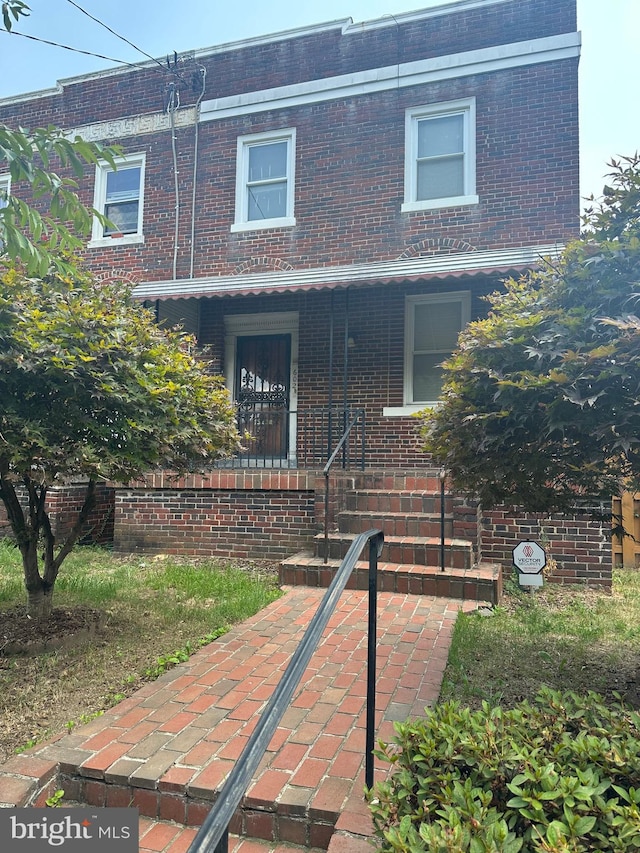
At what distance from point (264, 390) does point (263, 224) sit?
2.78 metres

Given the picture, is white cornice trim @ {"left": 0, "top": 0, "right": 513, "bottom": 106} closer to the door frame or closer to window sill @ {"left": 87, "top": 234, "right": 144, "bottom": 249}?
window sill @ {"left": 87, "top": 234, "right": 144, "bottom": 249}

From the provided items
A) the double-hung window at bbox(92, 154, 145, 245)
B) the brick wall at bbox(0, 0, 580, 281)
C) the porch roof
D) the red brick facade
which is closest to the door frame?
the red brick facade

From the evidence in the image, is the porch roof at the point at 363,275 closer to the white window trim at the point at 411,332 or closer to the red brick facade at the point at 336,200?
the red brick facade at the point at 336,200

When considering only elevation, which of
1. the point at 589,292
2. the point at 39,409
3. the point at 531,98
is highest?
the point at 531,98

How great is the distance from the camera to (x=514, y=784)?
165 cm

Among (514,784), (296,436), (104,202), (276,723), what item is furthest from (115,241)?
(514,784)

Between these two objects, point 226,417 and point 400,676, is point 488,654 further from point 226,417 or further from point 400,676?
point 226,417

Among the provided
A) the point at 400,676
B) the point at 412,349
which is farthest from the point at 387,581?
the point at 412,349

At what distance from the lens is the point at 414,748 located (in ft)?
6.22

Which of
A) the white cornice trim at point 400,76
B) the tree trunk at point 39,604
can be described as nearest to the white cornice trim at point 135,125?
the white cornice trim at point 400,76

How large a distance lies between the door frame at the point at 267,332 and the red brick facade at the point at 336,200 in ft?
0.11

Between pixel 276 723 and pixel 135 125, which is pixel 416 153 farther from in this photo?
pixel 276 723

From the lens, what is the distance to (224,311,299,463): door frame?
8.71 metres

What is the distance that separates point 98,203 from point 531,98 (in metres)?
7.53
